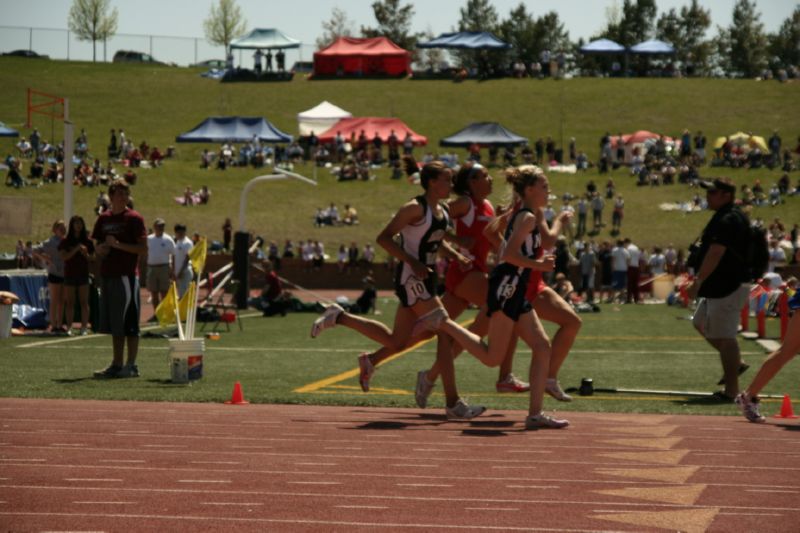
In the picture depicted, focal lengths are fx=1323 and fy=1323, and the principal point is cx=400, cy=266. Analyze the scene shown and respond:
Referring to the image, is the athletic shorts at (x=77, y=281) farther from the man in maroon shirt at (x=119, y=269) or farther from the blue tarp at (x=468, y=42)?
the blue tarp at (x=468, y=42)

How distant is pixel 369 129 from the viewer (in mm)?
58469

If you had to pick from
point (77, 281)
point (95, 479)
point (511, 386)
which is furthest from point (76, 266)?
point (95, 479)

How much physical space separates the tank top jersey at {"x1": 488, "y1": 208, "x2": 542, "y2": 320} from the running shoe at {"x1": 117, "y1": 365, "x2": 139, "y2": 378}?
5237mm

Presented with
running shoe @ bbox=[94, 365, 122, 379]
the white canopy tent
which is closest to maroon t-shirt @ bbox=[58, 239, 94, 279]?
running shoe @ bbox=[94, 365, 122, 379]

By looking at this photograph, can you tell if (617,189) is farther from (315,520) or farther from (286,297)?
(315,520)

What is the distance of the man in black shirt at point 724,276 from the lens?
11.4 metres

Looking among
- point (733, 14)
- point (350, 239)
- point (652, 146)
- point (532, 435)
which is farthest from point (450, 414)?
point (733, 14)

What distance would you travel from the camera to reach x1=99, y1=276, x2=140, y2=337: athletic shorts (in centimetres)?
1309

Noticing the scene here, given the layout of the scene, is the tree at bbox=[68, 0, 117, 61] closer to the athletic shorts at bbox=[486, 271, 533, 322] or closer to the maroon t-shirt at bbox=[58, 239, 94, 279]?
the maroon t-shirt at bbox=[58, 239, 94, 279]

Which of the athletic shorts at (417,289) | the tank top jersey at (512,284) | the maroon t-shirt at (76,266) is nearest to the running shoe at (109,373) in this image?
the athletic shorts at (417,289)

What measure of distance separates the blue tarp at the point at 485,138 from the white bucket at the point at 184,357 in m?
43.3

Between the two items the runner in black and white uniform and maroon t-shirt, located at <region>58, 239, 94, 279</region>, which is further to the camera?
maroon t-shirt, located at <region>58, 239, 94, 279</region>

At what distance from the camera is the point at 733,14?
106m

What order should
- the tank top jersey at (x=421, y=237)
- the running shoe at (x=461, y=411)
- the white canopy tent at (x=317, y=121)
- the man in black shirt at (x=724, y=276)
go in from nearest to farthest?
1. the tank top jersey at (x=421, y=237)
2. the running shoe at (x=461, y=411)
3. the man in black shirt at (x=724, y=276)
4. the white canopy tent at (x=317, y=121)
